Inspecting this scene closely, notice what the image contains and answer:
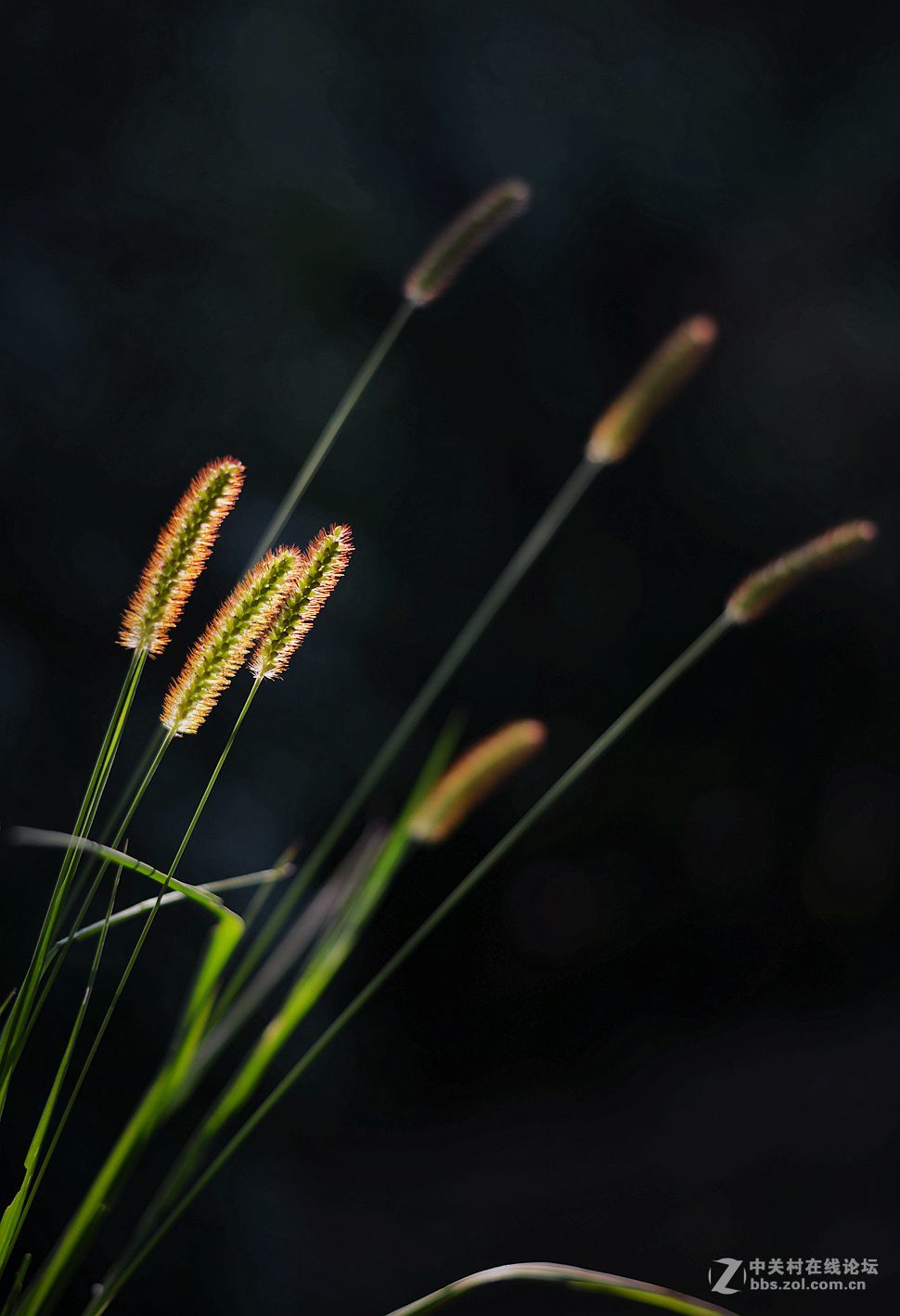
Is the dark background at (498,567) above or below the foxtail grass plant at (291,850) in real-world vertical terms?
above

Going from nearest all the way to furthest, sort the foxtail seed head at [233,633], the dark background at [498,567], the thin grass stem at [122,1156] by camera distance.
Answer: the thin grass stem at [122,1156] → the foxtail seed head at [233,633] → the dark background at [498,567]

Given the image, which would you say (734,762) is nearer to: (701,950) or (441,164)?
(701,950)

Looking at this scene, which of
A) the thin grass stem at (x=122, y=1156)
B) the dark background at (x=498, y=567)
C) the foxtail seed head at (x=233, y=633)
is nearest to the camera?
the thin grass stem at (x=122, y=1156)

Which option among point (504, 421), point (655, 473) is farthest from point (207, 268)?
point (655, 473)

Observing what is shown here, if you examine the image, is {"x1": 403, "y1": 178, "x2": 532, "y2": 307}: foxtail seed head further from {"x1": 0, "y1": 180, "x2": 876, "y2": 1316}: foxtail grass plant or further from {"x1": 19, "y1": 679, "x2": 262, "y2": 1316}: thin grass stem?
{"x1": 19, "y1": 679, "x2": 262, "y2": 1316}: thin grass stem

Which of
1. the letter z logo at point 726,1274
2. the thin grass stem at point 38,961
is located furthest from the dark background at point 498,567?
the thin grass stem at point 38,961

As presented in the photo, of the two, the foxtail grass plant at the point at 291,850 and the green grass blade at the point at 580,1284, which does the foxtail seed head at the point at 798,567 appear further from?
the green grass blade at the point at 580,1284
